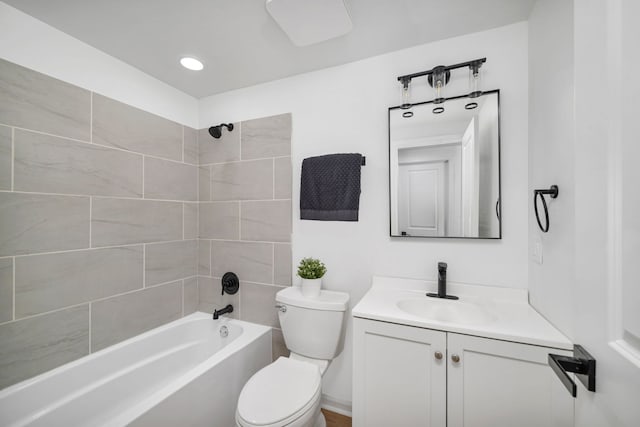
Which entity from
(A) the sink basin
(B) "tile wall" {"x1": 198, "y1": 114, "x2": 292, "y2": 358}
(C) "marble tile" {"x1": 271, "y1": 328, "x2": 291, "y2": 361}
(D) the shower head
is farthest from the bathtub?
(D) the shower head

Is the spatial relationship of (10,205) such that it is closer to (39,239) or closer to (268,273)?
(39,239)

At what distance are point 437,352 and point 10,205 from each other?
209cm

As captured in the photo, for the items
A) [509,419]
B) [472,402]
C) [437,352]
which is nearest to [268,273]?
[437,352]

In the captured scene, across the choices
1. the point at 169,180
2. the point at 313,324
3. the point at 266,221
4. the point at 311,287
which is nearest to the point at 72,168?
the point at 169,180

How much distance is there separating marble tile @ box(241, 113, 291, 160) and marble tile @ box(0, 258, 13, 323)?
4.53 feet

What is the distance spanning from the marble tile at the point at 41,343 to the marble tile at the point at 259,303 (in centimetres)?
93

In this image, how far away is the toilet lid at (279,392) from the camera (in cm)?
112

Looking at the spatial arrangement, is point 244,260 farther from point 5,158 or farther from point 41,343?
point 5,158

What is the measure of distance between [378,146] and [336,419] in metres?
1.79

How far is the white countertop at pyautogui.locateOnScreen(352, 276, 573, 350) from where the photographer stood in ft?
3.19

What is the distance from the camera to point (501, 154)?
137 centimetres

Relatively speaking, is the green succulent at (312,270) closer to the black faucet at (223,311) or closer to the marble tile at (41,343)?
the black faucet at (223,311)

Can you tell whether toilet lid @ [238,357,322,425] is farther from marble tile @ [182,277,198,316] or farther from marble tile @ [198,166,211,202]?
marble tile @ [198,166,211,202]

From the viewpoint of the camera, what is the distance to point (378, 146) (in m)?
1.63
